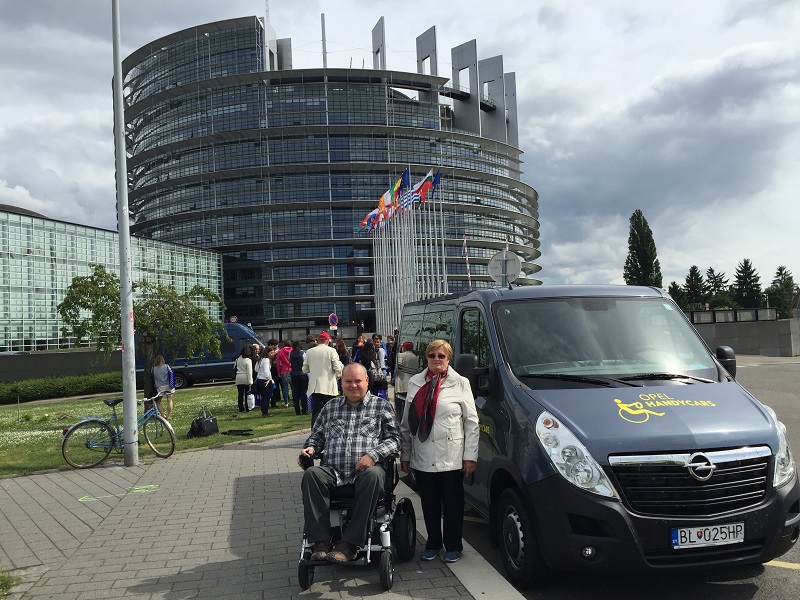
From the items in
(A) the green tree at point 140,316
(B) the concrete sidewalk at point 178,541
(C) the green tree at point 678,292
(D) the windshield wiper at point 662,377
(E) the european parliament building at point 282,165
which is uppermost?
(E) the european parliament building at point 282,165

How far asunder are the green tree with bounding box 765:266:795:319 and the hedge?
4312 inches

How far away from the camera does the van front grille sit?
13.4 feet

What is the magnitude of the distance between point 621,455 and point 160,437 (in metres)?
8.36

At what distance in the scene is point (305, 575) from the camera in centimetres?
464

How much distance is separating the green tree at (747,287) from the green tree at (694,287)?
1095 cm

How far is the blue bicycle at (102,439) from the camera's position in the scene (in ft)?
32.9

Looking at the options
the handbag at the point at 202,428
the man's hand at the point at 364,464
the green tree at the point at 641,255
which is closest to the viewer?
the man's hand at the point at 364,464

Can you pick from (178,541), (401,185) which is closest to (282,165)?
(401,185)

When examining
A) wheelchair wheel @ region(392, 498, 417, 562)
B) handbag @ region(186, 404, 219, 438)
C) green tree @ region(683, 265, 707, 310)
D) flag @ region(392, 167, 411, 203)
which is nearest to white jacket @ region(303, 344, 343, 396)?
handbag @ region(186, 404, 219, 438)

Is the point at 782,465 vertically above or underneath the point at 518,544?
above

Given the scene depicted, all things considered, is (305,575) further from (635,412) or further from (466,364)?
(635,412)

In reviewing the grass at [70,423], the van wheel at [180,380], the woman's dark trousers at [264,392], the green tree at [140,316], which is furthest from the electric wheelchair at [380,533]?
the van wheel at [180,380]

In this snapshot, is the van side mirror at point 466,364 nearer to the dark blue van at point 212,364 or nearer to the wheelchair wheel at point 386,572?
the wheelchair wheel at point 386,572

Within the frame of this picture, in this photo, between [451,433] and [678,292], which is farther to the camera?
[678,292]
